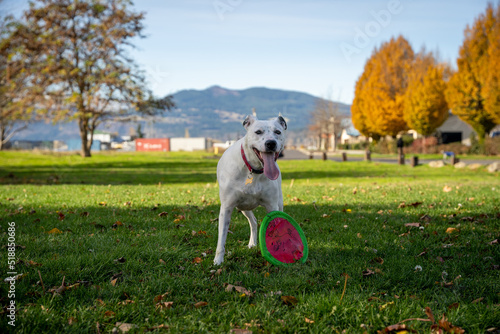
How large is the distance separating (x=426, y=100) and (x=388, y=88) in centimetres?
671

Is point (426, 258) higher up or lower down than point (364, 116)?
lower down

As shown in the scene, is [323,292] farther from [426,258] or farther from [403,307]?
[426,258]

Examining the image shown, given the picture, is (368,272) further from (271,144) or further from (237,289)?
(271,144)

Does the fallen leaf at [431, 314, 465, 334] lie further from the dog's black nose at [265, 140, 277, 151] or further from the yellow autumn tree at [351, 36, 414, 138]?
the yellow autumn tree at [351, 36, 414, 138]

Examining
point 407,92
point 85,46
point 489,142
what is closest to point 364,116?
point 407,92

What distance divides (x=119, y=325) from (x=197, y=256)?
168 centimetres

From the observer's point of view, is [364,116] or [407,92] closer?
[407,92]

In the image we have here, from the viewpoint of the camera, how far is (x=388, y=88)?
150 ft

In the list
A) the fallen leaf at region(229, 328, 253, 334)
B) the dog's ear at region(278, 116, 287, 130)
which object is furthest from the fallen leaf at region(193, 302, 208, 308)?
the dog's ear at region(278, 116, 287, 130)

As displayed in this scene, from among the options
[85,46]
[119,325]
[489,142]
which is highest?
[85,46]

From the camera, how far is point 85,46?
3122cm

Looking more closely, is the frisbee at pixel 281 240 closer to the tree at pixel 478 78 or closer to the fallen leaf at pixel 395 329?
the fallen leaf at pixel 395 329

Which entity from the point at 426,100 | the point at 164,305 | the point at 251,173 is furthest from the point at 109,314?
the point at 426,100

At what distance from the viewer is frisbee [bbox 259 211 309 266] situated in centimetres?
403
